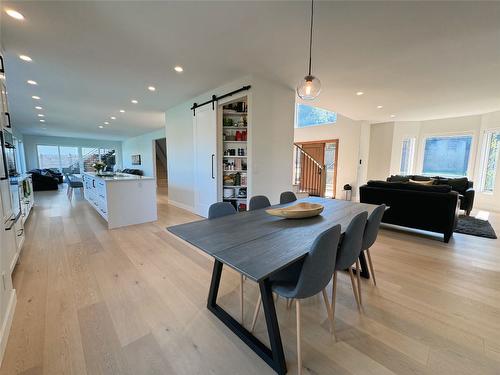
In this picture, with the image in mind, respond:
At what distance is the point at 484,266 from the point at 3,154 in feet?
17.3

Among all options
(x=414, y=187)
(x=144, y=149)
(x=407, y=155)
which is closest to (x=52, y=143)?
(x=144, y=149)

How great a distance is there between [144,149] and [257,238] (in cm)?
1050

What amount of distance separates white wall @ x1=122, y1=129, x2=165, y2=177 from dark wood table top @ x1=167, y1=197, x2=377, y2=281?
26.9 ft

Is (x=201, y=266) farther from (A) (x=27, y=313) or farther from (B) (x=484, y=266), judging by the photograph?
(B) (x=484, y=266)

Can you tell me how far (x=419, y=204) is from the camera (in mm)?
3506

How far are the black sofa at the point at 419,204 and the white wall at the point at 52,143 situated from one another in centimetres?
1413

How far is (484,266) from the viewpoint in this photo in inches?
102

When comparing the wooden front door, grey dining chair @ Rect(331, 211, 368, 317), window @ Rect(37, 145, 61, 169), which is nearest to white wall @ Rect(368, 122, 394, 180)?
the wooden front door

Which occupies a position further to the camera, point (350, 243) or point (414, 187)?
point (414, 187)

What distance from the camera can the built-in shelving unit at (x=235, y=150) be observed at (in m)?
4.21

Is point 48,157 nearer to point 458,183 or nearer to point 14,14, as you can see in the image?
point 14,14

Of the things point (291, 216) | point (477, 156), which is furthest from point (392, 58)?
point (477, 156)

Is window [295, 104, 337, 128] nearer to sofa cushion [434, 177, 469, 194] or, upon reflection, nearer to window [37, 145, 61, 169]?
sofa cushion [434, 177, 469, 194]

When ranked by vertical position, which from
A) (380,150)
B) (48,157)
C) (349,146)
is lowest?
(48,157)
